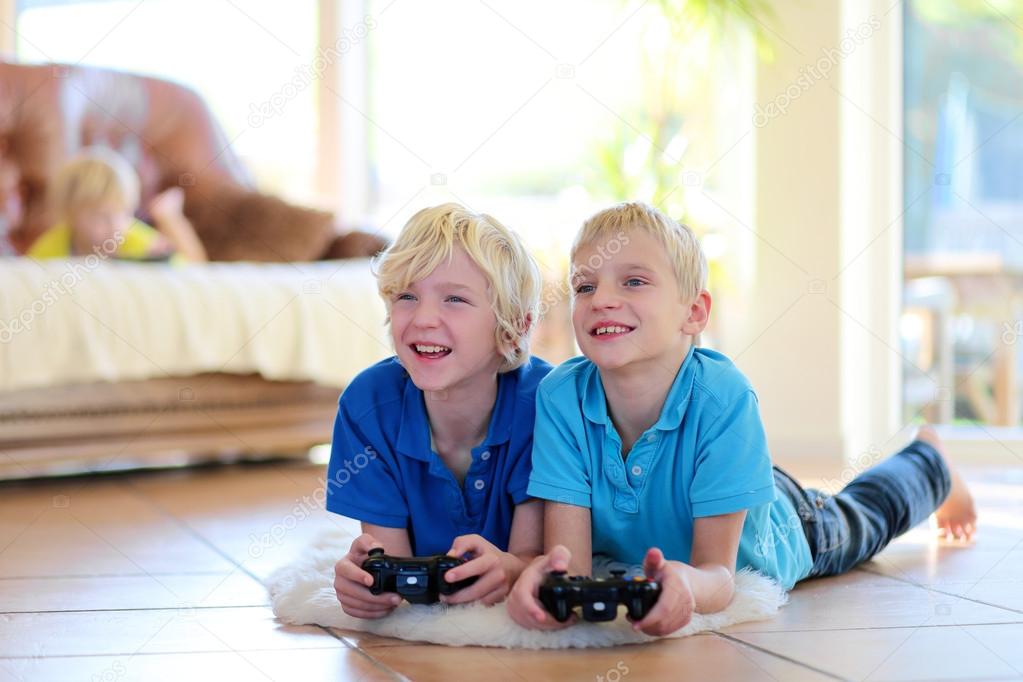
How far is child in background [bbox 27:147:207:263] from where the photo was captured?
2.98 metres

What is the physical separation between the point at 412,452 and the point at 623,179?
1887 mm

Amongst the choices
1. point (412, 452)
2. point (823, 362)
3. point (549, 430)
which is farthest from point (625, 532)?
point (823, 362)

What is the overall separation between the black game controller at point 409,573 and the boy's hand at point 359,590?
0.01 metres

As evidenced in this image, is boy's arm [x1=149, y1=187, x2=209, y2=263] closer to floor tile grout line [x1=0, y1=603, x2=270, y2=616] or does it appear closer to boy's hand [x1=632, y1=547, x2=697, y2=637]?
floor tile grout line [x1=0, y1=603, x2=270, y2=616]

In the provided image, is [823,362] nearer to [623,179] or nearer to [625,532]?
[623,179]

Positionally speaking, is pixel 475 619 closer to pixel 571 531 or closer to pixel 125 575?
pixel 571 531

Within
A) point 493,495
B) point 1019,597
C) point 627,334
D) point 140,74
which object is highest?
point 140,74

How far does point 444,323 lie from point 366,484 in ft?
0.74

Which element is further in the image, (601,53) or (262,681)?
(601,53)

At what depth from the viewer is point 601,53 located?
141 inches

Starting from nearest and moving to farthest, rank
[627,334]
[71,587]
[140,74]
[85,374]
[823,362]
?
1. [627,334]
2. [71,587]
3. [85,374]
4. [823,362]
5. [140,74]

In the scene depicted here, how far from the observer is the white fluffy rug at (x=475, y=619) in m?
1.27

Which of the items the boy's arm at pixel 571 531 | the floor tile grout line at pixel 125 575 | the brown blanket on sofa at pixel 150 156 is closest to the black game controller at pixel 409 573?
the boy's arm at pixel 571 531

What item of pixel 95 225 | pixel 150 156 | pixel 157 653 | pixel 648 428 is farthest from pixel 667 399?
pixel 150 156
